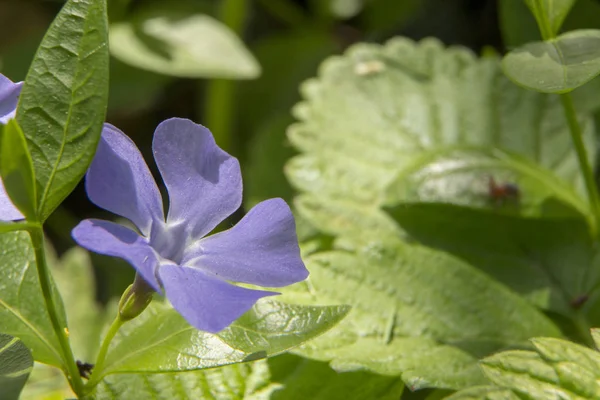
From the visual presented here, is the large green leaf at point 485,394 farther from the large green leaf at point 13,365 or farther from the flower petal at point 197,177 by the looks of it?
the large green leaf at point 13,365

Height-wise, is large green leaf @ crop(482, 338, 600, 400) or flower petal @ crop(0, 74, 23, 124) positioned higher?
flower petal @ crop(0, 74, 23, 124)

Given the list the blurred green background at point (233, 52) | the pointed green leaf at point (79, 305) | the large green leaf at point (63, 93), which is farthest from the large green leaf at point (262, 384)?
the blurred green background at point (233, 52)

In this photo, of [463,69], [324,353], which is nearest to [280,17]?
[463,69]

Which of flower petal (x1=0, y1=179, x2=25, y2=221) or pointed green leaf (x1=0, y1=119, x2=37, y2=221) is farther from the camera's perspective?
flower petal (x1=0, y1=179, x2=25, y2=221)

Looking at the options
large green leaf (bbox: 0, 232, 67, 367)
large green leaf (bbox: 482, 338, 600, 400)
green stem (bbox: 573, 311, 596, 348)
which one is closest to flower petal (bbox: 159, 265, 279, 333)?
large green leaf (bbox: 0, 232, 67, 367)

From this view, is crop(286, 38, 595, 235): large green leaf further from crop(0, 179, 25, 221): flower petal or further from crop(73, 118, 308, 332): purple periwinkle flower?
crop(0, 179, 25, 221): flower petal

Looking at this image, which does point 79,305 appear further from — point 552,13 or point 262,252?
point 552,13

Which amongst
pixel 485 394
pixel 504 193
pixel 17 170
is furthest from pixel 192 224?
pixel 504 193
